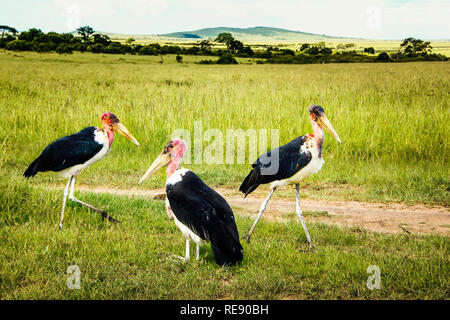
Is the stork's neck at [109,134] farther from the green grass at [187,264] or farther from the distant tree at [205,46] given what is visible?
the distant tree at [205,46]

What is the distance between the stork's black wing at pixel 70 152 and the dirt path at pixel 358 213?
1829 mm

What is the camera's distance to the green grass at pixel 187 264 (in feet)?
13.7

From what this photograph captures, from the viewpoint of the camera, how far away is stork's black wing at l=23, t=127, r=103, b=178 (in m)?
5.73

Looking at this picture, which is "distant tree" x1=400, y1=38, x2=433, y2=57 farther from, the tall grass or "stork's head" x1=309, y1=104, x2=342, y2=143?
"stork's head" x1=309, y1=104, x2=342, y2=143

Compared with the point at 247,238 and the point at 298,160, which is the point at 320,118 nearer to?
the point at 298,160

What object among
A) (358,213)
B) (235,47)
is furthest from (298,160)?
(235,47)

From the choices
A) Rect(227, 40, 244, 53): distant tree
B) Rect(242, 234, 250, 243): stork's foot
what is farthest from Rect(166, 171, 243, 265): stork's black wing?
Rect(227, 40, 244, 53): distant tree

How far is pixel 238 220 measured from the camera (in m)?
6.23

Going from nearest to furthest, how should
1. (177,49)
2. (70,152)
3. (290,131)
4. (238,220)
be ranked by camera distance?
1. (70,152)
2. (238,220)
3. (290,131)
4. (177,49)

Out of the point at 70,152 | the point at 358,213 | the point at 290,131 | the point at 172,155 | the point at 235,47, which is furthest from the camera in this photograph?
the point at 235,47

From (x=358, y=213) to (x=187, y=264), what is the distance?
126 inches

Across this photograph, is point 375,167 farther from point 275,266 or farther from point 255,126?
point 275,266
